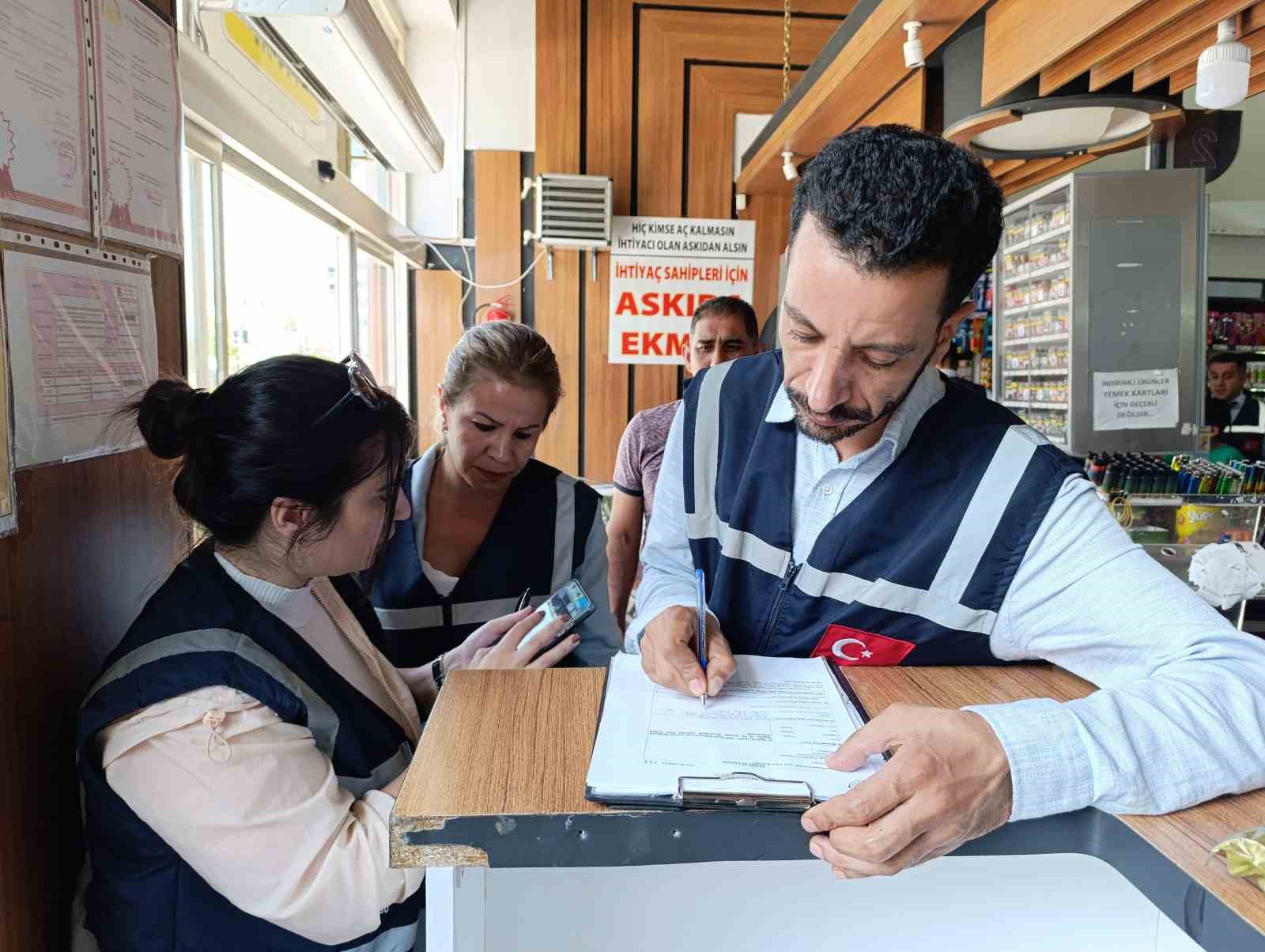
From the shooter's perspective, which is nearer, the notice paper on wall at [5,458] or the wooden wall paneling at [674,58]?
the notice paper on wall at [5,458]

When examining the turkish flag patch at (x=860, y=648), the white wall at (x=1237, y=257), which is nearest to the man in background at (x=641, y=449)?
the turkish flag patch at (x=860, y=648)

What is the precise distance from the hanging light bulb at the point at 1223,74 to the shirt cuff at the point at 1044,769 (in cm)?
152

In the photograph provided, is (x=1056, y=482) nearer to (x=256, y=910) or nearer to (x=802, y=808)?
(x=802, y=808)

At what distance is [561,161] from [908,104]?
2.42 meters

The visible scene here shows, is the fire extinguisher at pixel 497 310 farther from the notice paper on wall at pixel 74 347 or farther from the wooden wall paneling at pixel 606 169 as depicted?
the notice paper on wall at pixel 74 347

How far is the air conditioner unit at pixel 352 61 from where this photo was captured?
175 cm

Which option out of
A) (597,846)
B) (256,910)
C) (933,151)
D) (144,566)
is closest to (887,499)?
(933,151)

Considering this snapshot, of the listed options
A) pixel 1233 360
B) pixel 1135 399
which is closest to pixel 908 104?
pixel 1135 399

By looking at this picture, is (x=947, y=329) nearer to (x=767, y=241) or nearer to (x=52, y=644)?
(x=52, y=644)

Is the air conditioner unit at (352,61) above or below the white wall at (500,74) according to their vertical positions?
below

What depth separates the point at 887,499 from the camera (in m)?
1.15

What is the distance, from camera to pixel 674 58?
466 centimetres

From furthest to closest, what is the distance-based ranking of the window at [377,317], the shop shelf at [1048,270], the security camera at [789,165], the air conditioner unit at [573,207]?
the air conditioner unit at [573,207], the window at [377,317], the security camera at [789,165], the shop shelf at [1048,270]

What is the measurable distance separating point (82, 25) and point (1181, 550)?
9.47 feet
